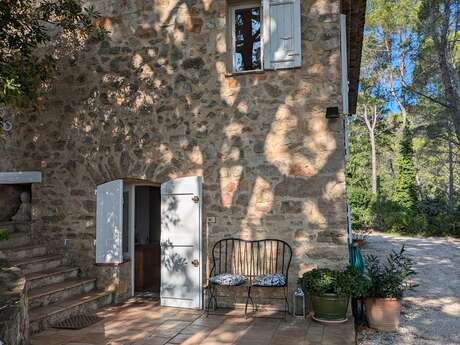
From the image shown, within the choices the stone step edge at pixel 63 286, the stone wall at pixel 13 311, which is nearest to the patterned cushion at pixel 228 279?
the stone step edge at pixel 63 286

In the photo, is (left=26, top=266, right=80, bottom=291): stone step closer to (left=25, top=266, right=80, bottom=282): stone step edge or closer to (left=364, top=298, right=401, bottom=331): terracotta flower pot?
(left=25, top=266, right=80, bottom=282): stone step edge

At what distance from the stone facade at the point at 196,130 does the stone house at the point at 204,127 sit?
0.02 m

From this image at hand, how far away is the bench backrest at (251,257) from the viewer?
5.37m

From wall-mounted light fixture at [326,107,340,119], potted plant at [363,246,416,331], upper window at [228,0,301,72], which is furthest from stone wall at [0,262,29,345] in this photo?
wall-mounted light fixture at [326,107,340,119]

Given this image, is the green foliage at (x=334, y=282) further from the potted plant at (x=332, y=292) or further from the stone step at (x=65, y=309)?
the stone step at (x=65, y=309)

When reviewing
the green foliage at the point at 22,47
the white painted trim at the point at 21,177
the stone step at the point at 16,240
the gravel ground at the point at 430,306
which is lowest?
the gravel ground at the point at 430,306

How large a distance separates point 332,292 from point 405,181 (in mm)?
13487

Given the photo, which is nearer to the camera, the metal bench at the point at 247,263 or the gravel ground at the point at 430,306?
the gravel ground at the point at 430,306

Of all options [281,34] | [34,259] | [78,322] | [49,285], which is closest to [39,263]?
[34,259]

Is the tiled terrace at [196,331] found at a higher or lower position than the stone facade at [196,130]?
lower

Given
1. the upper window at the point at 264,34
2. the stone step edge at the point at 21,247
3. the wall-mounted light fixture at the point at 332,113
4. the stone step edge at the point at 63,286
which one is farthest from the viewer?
the stone step edge at the point at 21,247

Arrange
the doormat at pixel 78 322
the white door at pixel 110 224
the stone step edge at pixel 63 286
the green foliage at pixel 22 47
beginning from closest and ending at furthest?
the green foliage at pixel 22 47 < the doormat at pixel 78 322 < the stone step edge at pixel 63 286 < the white door at pixel 110 224

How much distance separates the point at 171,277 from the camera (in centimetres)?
582

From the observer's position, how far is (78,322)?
16.2 ft
